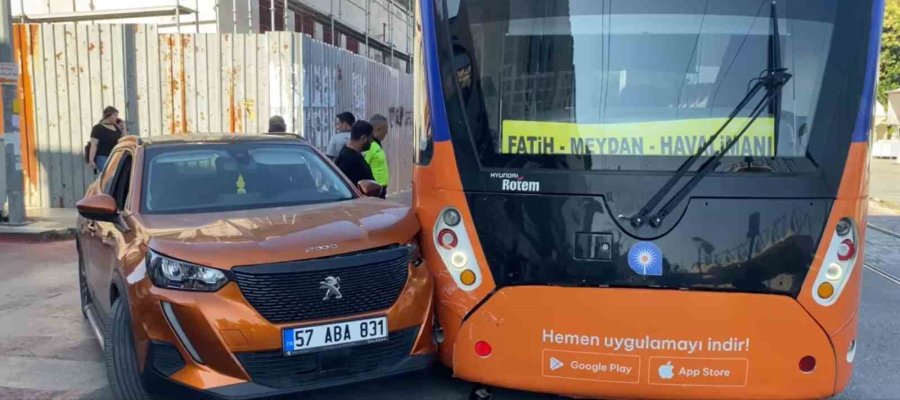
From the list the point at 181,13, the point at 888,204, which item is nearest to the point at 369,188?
the point at 181,13

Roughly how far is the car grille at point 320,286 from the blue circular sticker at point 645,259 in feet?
4.15

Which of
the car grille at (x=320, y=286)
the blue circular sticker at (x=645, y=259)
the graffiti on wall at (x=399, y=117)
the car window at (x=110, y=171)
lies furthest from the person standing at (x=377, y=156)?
the graffiti on wall at (x=399, y=117)

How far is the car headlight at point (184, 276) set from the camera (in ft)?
11.8

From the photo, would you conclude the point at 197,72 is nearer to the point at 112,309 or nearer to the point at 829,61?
the point at 112,309

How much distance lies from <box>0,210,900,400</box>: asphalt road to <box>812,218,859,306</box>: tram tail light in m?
1.23

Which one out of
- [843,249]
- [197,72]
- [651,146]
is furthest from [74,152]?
[843,249]

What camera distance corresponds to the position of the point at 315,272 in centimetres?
371

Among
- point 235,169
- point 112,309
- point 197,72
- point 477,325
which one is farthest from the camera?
point 197,72

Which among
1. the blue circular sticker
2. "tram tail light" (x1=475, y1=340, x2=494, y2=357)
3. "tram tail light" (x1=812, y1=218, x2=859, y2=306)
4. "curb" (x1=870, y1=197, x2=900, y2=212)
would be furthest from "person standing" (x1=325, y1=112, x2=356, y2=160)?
"curb" (x1=870, y1=197, x2=900, y2=212)

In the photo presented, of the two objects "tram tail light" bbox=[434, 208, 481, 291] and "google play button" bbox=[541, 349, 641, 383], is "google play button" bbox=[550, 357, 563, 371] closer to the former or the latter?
"google play button" bbox=[541, 349, 641, 383]

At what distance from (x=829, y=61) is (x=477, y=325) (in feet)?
7.28

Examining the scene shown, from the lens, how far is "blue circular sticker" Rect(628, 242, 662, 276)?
11.9 feet

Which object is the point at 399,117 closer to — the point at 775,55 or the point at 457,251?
the point at 457,251

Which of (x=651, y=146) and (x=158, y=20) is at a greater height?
(x=158, y=20)
